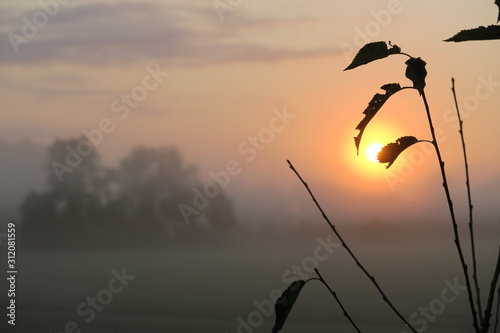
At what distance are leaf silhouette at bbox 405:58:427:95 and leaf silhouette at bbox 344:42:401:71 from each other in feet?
0.13

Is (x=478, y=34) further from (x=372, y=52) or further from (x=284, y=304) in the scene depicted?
(x=284, y=304)

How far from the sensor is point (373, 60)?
0.88 meters

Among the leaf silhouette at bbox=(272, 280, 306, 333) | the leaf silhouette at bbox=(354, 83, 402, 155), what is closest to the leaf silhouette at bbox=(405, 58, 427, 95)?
the leaf silhouette at bbox=(354, 83, 402, 155)

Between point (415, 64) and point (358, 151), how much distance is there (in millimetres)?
161

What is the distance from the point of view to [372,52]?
2.87 feet

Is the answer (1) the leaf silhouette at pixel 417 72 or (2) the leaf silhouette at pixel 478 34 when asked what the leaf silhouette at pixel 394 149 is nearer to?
(1) the leaf silhouette at pixel 417 72

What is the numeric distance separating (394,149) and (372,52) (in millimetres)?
156

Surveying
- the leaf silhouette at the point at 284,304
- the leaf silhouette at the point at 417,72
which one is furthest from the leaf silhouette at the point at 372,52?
the leaf silhouette at the point at 284,304

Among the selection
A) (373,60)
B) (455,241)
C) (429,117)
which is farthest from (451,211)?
(373,60)

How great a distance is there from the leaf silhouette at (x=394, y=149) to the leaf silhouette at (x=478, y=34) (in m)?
0.18

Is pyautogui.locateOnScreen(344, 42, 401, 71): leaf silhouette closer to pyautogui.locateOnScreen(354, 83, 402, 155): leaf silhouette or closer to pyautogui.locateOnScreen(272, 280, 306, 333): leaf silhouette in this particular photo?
pyautogui.locateOnScreen(354, 83, 402, 155): leaf silhouette

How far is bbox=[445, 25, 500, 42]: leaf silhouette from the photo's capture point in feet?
2.53

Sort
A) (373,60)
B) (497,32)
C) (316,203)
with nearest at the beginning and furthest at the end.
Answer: (497,32)
(373,60)
(316,203)

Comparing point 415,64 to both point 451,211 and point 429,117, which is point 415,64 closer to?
point 429,117
